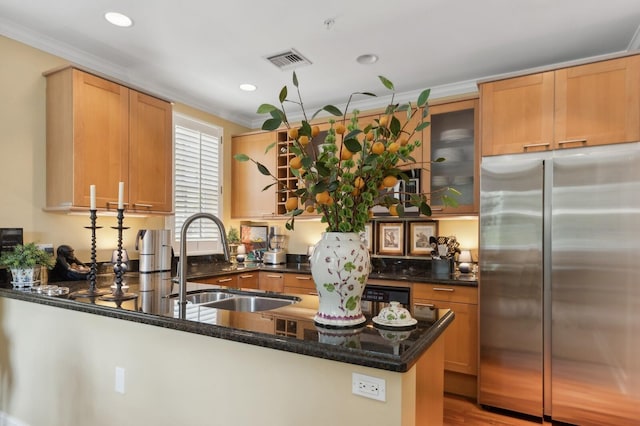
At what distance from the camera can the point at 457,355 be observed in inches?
123

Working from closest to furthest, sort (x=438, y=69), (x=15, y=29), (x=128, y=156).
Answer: (x=15, y=29) → (x=128, y=156) → (x=438, y=69)

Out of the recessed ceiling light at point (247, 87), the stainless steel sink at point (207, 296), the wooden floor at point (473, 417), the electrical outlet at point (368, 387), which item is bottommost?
the wooden floor at point (473, 417)

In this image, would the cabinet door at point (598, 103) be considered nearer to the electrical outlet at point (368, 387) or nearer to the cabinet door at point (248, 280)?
the electrical outlet at point (368, 387)

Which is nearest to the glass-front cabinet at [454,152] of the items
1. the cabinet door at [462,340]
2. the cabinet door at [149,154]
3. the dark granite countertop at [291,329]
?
the cabinet door at [462,340]

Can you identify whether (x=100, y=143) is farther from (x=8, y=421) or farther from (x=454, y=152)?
(x=454, y=152)

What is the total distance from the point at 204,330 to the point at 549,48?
3.12 metres

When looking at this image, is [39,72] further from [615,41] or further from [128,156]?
[615,41]

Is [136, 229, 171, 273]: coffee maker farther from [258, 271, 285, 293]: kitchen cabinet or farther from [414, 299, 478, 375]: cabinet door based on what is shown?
[414, 299, 478, 375]: cabinet door


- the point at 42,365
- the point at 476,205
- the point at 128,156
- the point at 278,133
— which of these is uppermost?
the point at 278,133

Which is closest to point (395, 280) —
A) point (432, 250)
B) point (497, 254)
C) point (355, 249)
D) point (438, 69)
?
point (432, 250)

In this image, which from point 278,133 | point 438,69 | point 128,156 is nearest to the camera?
point 128,156

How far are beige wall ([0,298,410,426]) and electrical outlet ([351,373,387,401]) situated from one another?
0.7 inches

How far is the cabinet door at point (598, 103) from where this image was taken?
2.53 meters

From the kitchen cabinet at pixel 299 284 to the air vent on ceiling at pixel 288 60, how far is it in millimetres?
1951
